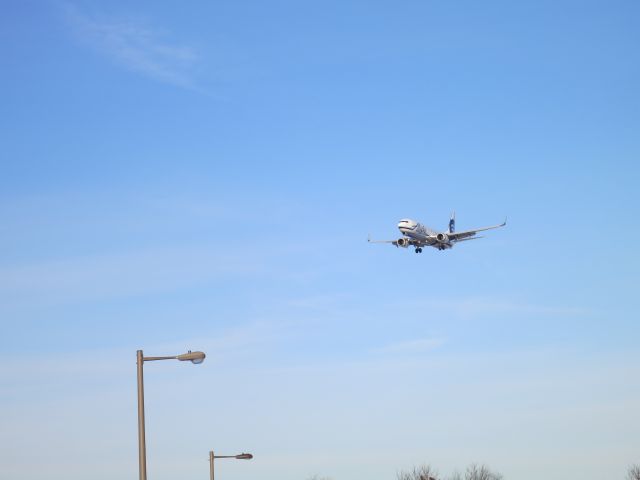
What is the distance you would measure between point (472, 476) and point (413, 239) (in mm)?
79372

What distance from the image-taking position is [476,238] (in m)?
130

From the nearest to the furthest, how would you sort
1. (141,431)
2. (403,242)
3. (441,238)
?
(141,431) → (403,242) → (441,238)

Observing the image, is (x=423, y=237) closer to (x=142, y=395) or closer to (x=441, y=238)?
(x=441, y=238)

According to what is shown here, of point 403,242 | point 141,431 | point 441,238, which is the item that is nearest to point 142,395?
point 141,431

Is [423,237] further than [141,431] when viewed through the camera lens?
Yes

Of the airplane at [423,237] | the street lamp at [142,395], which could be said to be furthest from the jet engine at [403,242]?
the street lamp at [142,395]

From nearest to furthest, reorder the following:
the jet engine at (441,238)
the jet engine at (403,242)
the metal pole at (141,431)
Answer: the metal pole at (141,431) < the jet engine at (403,242) < the jet engine at (441,238)

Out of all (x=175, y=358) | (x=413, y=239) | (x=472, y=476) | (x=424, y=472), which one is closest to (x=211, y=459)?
(x=175, y=358)

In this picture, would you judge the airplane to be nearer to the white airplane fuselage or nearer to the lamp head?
the white airplane fuselage

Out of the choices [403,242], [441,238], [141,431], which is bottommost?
[141,431]

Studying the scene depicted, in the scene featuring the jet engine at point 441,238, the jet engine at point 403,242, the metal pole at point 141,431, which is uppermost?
the jet engine at point 441,238

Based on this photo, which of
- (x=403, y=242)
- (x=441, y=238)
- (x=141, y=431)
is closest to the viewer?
(x=141, y=431)

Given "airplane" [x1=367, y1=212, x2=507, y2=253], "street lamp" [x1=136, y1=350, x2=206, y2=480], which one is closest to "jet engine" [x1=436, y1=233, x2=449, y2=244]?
"airplane" [x1=367, y1=212, x2=507, y2=253]

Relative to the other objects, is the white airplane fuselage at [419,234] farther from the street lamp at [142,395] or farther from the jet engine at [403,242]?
the street lamp at [142,395]
